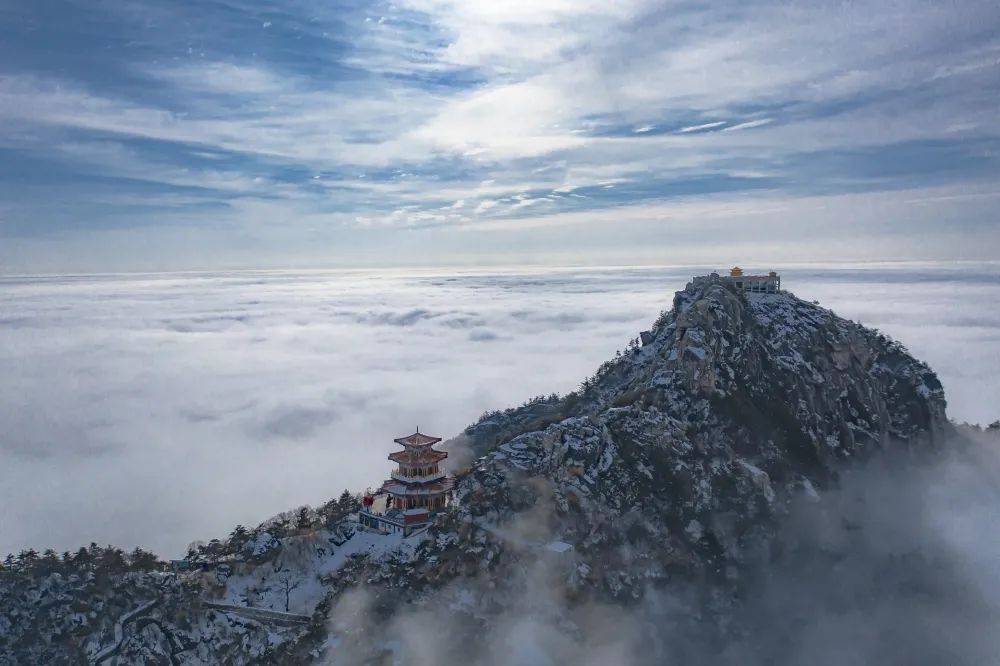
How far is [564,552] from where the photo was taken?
3349 inches

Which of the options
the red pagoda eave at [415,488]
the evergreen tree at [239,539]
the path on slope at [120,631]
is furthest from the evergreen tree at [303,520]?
the path on slope at [120,631]

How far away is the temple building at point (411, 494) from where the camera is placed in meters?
92.6

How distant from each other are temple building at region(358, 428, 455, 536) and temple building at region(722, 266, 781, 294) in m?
74.3

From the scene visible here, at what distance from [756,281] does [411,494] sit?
85.7m

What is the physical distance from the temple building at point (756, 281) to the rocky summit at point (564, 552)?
32.9 ft

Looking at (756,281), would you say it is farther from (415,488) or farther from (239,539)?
(239,539)

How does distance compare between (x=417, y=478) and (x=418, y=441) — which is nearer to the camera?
(x=417, y=478)

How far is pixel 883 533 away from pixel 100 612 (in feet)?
388

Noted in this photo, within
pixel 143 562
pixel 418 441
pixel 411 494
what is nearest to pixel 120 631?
pixel 143 562

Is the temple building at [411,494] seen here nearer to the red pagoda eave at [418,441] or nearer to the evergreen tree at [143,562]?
the red pagoda eave at [418,441]

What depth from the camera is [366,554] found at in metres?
89.0

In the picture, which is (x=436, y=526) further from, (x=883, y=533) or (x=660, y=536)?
(x=883, y=533)

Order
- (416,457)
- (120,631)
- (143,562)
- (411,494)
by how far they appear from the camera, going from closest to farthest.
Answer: (120,631) → (143,562) → (411,494) → (416,457)

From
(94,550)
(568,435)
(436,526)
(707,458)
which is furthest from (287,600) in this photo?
(707,458)
